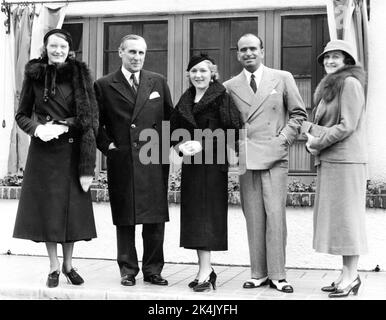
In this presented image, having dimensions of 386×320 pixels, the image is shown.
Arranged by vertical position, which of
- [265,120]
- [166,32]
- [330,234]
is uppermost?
[166,32]

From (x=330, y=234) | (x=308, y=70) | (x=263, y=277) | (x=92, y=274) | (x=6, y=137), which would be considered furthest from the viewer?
(x=6, y=137)

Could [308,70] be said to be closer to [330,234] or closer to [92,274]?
[330,234]

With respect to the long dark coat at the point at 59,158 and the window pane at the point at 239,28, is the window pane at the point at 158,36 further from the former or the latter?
the long dark coat at the point at 59,158

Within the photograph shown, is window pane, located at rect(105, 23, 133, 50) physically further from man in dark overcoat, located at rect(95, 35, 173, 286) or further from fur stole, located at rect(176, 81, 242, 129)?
fur stole, located at rect(176, 81, 242, 129)

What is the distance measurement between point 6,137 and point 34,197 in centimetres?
286

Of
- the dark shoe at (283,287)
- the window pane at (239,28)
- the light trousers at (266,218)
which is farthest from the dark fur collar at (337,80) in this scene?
the window pane at (239,28)

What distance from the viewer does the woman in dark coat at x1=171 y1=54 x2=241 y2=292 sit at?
20.2 feet

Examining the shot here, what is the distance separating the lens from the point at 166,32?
8.63 metres

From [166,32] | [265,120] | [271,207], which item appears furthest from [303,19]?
[271,207]

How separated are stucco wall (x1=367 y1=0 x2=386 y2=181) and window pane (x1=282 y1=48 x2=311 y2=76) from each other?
0.74 m

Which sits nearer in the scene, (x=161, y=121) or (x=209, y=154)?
(x=209, y=154)

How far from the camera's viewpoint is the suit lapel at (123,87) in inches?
256

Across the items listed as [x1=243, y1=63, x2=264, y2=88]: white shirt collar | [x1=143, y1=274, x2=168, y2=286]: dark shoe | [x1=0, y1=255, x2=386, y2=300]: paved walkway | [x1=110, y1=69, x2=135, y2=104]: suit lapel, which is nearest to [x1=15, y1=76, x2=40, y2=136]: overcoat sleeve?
[x1=110, y1=69, x2=135, y2=104]: suit lapel

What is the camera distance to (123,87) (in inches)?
257
